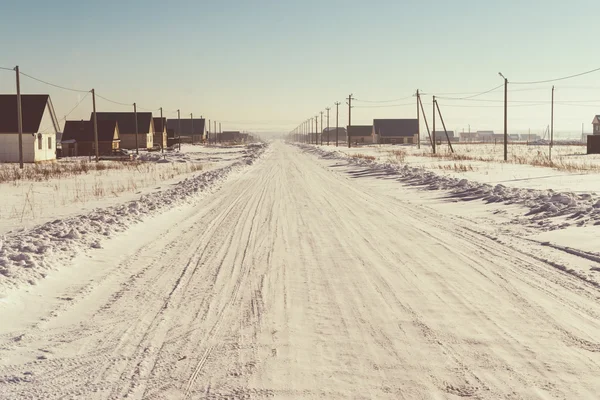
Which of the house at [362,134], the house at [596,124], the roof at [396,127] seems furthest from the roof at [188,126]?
the house at [596,124]

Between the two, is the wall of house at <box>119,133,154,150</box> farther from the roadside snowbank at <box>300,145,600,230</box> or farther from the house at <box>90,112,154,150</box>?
the roadside snowbank at <box>300,145,600,230</box>

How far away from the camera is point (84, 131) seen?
6234cm

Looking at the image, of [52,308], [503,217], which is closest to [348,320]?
[52,308]

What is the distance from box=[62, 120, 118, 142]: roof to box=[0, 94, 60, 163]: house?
48.7 ft

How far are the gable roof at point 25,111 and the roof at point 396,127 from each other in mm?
97603

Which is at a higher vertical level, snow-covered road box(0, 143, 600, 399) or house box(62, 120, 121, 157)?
house box(62, 120, 121, 157)

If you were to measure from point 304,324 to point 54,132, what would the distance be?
49.3m

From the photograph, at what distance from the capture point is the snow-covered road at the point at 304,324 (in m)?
4.16

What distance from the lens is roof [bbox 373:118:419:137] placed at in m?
135

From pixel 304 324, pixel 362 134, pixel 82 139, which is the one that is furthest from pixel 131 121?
pixel 304 324

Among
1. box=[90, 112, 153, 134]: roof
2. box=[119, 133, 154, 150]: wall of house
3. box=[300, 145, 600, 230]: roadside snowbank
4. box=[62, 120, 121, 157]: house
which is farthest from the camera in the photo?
box=[90, 112, 153, 134]: roof

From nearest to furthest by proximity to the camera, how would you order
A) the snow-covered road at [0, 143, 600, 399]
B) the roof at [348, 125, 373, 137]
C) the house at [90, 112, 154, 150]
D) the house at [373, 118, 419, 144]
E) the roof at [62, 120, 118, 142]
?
the snow-covered road at [0, 143, 600, 399], the roof at [62, 120, 118, 142], the house at [90, 112, 154, 150], the house at [373, 118, 419, 144], the roof at [348, 125, 373, 137]

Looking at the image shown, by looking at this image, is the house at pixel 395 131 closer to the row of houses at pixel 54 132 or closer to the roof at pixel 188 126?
the roof at pixel 188 126

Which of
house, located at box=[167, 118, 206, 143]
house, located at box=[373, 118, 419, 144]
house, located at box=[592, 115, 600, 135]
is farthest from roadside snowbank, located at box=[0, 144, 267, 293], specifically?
house, located at box=[373, 118, 419, 144]
